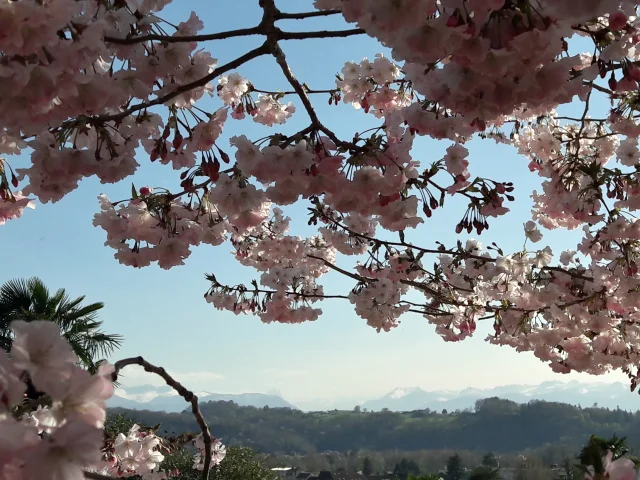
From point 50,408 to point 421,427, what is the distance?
296ft

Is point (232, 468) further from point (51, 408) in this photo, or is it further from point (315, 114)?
point (51, 408)

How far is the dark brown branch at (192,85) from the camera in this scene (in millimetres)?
1899

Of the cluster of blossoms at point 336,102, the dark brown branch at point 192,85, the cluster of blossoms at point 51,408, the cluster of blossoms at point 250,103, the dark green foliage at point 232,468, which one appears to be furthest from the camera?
the dark green foliage at point 232,468

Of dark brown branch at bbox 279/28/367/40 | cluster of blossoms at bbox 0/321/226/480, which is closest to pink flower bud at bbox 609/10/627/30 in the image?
dark brown branch at bbox 279/28/367/40

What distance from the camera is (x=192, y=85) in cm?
196

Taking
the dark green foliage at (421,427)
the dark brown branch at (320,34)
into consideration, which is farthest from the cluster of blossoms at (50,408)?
the dark green foliage at (421,427)

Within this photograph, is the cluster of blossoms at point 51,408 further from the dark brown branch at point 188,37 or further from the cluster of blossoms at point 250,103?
the cluster of blossoms at point 250,103

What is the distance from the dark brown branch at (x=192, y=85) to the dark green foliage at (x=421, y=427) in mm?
63989

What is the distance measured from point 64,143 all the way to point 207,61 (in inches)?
23.9

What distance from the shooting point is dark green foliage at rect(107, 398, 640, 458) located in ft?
225

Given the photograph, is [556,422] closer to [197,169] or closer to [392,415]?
[392,415]

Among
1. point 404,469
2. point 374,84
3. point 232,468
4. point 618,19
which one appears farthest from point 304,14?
point 404,469

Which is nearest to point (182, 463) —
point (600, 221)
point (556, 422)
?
point (600, 221)

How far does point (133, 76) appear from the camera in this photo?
1996 millimetres
